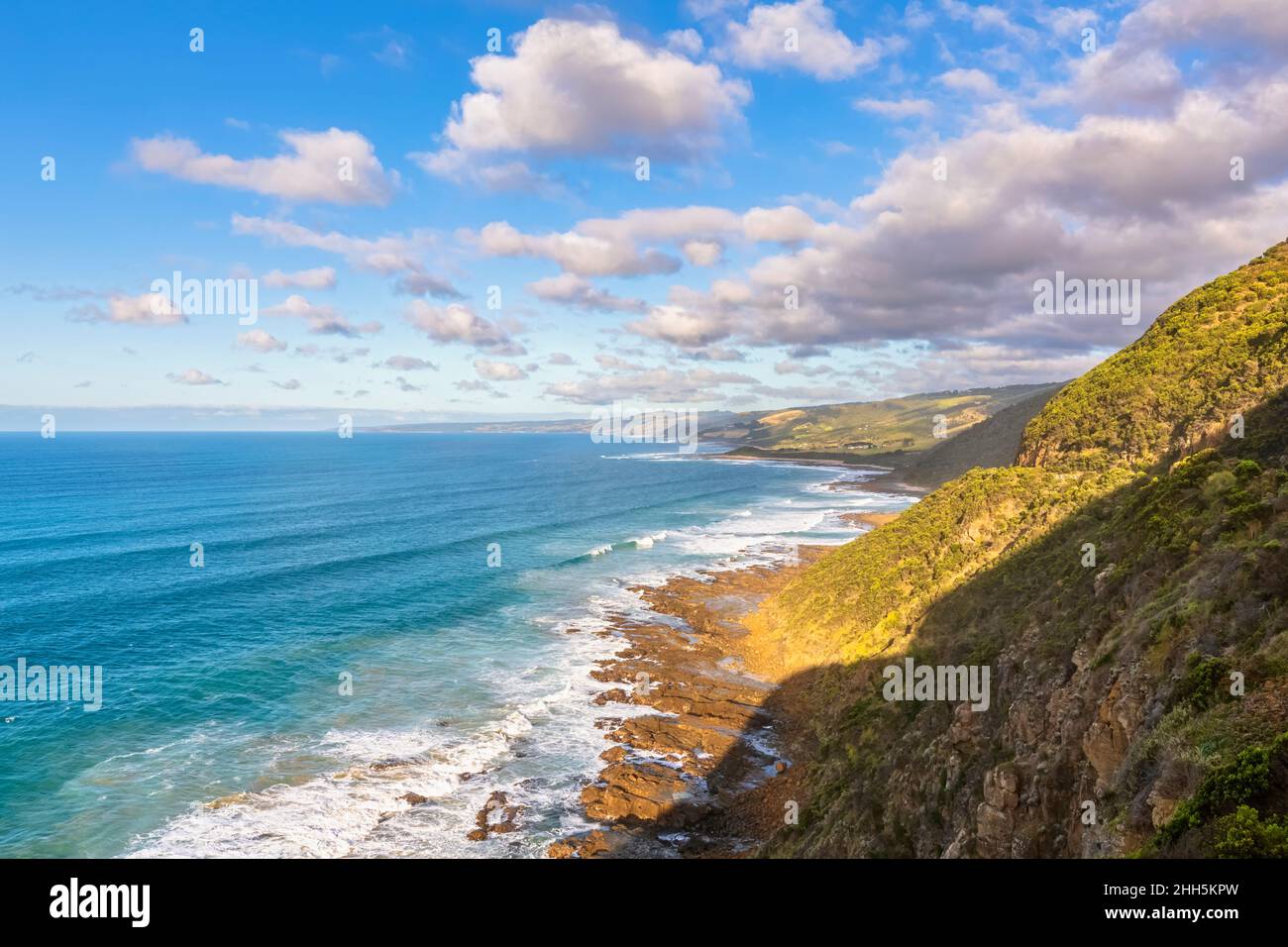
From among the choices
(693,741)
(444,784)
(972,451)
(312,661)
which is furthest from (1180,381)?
(972,451)

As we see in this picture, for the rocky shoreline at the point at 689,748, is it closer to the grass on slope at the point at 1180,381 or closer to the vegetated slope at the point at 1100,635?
the vegetated slope at the point at 1100,635

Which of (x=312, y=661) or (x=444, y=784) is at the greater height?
(x=312, y=661)

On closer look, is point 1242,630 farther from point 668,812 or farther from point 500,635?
point 500,635

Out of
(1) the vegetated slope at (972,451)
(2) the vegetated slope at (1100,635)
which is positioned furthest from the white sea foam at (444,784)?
(1) the vegetated slope at (972,451)

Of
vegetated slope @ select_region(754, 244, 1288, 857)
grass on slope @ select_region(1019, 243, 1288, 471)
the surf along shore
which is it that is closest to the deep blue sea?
the surf along shore

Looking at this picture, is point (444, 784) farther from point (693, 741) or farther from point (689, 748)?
point (693, 741)
